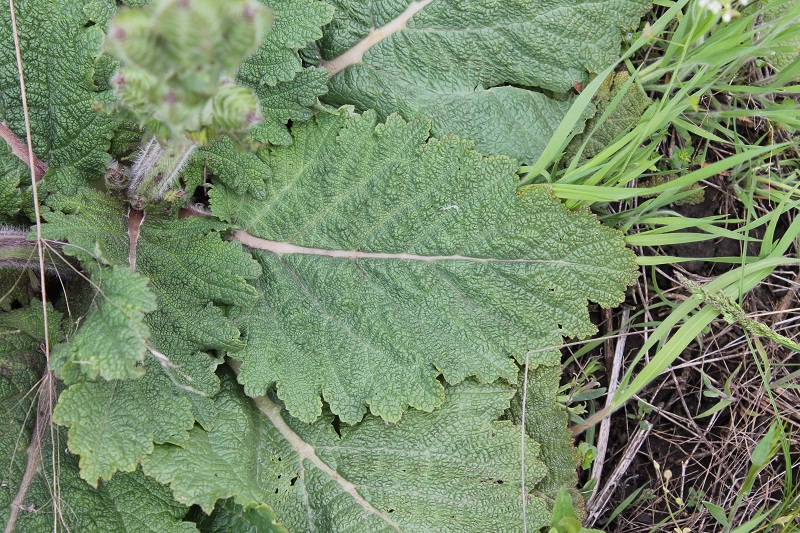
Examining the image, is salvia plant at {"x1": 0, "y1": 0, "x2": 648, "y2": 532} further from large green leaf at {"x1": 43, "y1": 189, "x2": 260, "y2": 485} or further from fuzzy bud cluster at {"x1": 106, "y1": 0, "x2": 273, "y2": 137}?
fuzzy bud cluster at {"x1": 106, "y1": 0, "x2": 273, "y2": 137}

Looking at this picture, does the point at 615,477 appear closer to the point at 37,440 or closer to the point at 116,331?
the point at 116,331

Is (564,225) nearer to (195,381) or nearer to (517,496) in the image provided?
(517,496)

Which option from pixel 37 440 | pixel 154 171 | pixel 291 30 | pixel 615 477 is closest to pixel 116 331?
pixel 154 171

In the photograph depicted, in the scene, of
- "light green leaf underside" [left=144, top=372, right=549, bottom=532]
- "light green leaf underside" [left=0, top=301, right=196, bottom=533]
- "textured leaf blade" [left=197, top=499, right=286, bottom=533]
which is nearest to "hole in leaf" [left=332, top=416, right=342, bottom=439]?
"light green leaf underside" [left=144, top=372, right=549, bottom=532]

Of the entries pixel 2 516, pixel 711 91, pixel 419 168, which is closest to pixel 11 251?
pixel 2 516

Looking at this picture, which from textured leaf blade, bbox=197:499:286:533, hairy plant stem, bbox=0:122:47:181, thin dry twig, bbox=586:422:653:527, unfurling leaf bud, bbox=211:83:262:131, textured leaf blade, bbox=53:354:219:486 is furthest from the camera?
thin dry twig, bbox=586:422:653:527

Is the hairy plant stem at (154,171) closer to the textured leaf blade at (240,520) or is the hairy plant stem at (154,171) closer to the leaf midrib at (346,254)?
the leaf midrib at (346,254)
